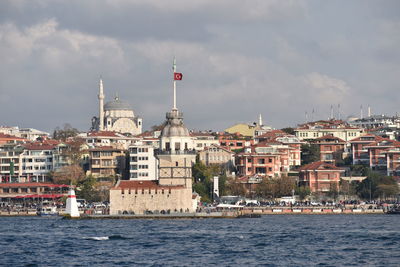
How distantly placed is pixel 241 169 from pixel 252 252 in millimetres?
65585

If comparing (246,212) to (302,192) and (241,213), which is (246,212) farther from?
(302,192)

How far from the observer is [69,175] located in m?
118

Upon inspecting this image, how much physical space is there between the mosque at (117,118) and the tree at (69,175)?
144 feet

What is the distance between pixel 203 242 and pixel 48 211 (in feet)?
135

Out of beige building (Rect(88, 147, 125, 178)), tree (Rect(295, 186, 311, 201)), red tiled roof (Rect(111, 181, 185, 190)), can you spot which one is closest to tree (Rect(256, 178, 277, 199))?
tree (Rect(295, 186, 311, 201))

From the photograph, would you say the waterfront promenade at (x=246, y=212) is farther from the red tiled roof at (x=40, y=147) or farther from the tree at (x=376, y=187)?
the red tiled roof at (x=40, y=147)

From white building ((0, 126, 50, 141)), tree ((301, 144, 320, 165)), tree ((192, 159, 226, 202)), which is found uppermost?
white building ((0, 126, 50, 141))

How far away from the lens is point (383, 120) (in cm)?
17975

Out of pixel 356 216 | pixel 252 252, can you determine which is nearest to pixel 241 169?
pixel 356 216

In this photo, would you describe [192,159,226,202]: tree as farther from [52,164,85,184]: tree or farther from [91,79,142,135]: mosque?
[91,79,142,135]: mosque

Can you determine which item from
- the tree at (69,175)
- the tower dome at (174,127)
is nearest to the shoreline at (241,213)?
the tower dome at (174,127)

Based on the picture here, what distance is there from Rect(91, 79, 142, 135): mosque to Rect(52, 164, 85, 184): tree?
4403 cm

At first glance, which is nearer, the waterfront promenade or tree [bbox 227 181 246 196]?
the waterfront promenade

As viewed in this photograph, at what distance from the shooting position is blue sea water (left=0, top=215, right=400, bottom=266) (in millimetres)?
52156
